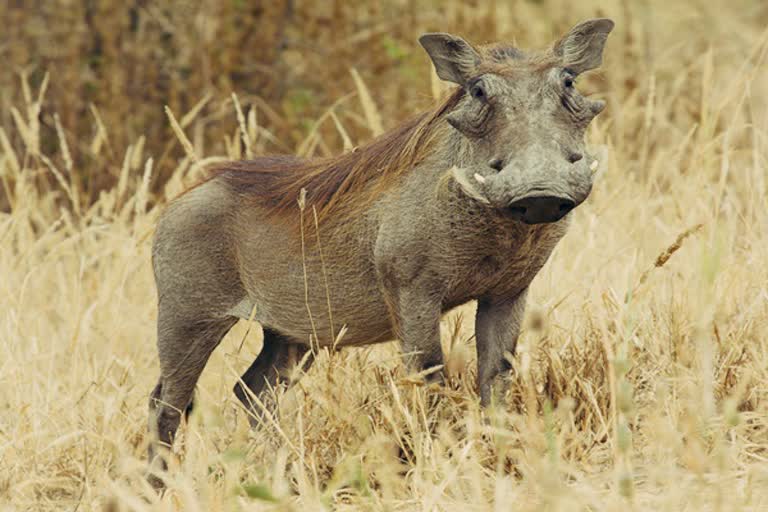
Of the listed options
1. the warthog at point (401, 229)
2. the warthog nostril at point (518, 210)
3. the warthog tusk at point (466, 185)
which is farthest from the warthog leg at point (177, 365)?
the warthog nostril at point (518, 210)

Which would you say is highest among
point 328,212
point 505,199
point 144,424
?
point 505,199

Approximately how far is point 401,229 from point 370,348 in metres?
0.83

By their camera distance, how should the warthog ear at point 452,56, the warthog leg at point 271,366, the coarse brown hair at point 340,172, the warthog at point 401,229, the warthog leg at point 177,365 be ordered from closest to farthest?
the warthog at point 401,229
the warthog ear at point 452,56
the coarse brown hair at point 340,172
the warthog leg at point 177,365
the warthog leg at point 271,366

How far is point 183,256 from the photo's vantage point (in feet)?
12.3

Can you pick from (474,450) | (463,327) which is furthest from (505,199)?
(463,327)

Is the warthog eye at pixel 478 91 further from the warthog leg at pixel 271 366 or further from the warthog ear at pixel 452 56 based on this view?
the warthog leg at pixel 271 366

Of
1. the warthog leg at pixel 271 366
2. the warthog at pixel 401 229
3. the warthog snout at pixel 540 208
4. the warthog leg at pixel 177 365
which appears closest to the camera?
the warthog snout at pixel 540 208

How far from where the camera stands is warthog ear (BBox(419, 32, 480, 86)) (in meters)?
3.12

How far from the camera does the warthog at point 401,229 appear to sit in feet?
9.59

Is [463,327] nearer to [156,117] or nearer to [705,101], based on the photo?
[705,101]

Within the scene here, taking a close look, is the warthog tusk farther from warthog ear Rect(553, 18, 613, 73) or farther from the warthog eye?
warthog ear Rect(553, 18, 613, 73)

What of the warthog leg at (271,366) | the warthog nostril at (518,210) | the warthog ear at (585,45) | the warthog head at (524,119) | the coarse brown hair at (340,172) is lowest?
the warthog leg at (271,366)

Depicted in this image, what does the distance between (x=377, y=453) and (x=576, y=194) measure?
0.78 meters

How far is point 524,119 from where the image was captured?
289 centimetres
